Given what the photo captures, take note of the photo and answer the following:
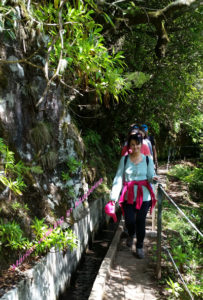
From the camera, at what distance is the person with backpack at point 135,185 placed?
12.9 feet

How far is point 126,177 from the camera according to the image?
4027mm

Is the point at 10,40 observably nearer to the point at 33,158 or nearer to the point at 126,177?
the point at 33,158

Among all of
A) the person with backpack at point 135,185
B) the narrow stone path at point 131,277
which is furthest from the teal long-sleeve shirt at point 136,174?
the narrow stone path at point 131,277

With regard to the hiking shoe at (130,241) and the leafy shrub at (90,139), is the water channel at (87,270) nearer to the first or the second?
the hiking shoe at (130,241)

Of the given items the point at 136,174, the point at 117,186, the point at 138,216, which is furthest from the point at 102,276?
the point at 136,174

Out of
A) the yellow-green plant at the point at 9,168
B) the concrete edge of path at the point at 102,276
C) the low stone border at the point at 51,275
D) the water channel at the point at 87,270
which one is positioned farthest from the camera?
the water channel at the point at 87,270

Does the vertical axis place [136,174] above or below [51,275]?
above

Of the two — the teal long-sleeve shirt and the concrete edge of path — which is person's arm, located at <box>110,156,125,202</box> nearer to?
the teal long-sleeve shirt

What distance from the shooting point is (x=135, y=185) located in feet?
12.9

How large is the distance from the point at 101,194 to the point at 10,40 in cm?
492

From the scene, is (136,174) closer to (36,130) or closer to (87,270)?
(36,130)

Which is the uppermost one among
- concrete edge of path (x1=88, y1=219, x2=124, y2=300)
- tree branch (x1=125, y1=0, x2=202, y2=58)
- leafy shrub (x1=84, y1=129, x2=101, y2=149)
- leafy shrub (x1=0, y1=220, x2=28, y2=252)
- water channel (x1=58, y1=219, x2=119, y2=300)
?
tree branch (x1=125, y1=0, x2=202, y2=58)

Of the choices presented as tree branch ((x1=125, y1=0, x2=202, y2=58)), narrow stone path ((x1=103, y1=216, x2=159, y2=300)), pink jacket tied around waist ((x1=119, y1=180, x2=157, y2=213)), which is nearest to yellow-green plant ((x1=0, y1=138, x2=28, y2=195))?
pink jacket tied around waist ((x1=119, y1=180, x2=157, y2=213))

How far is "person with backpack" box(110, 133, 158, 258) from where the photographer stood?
3.92 metres
